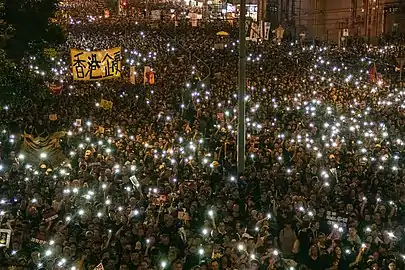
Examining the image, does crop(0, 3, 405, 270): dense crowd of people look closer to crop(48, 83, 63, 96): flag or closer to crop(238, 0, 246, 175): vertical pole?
crop(48, 83, 63, 96): flag

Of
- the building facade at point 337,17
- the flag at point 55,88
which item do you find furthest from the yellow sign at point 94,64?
the building facade at point 337,17

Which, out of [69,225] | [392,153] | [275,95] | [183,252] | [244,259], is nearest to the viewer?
[244,259]

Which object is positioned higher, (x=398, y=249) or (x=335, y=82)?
(x=335, y=82)

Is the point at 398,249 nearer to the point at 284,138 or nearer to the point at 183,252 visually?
the point at 183,252

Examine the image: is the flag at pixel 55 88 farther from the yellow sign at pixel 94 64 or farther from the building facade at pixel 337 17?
the building facade at pixel 337 17

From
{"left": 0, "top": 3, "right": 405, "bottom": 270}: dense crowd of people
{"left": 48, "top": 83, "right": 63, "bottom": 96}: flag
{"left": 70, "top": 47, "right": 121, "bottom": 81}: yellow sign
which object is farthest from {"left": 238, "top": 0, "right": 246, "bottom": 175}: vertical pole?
{"left": 48, "top": 83, "right": 63, "bottom": 96}: flag

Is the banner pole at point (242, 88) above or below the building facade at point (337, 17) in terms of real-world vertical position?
below

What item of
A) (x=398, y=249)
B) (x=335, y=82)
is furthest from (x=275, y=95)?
(x=398, y=249)
